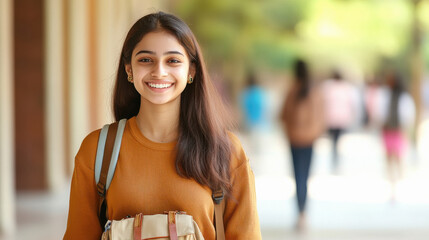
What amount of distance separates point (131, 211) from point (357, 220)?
5.82 meters

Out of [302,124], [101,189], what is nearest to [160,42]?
[101,189]

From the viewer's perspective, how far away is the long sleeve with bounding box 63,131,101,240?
7.77 ft

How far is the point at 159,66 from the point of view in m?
2.34

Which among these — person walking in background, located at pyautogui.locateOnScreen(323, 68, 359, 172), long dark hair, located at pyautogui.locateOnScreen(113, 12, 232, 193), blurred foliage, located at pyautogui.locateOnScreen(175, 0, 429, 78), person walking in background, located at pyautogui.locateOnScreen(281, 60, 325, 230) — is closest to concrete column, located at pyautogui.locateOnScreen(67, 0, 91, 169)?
person walking in background, located at pyautogui.locateOnScreen(323, 68, 359, 172)

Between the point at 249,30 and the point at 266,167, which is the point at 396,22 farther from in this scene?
the point at 266,167

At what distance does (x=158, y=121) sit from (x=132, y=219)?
39cm

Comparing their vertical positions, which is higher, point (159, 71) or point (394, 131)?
point (394, 131)

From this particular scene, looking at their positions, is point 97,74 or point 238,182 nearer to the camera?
point 238,182

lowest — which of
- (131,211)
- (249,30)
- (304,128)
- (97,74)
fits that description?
(131,211)

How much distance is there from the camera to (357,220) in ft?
25.4

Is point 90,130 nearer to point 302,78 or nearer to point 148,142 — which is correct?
point 302,78

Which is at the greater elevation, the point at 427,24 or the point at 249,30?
the point at 249,30

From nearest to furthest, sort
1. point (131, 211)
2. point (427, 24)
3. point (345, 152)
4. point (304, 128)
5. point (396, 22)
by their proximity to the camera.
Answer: point (131, 211)
point (304, 128)
point (345, 152)
point (427, 24)
point (396, 22)

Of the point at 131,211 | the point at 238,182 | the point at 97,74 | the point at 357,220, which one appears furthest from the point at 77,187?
the point at 97,74
